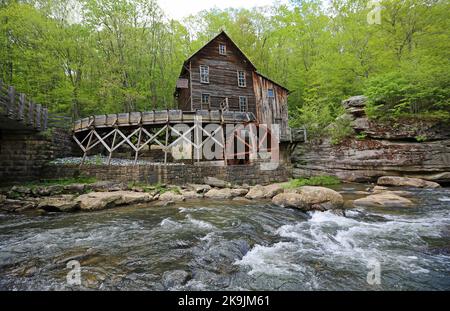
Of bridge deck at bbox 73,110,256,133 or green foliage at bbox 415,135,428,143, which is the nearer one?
green foliage at bbox 415,135,428,143

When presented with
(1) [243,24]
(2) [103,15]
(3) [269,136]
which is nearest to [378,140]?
(3) [269,136]

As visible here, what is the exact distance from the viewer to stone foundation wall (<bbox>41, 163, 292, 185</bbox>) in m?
11.8

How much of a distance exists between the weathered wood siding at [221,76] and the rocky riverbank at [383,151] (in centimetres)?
741

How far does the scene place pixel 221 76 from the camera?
18.1m

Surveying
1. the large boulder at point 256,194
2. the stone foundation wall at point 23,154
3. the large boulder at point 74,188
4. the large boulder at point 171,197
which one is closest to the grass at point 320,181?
the large boulder at point 256,194

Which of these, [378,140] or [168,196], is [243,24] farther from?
[168,196]

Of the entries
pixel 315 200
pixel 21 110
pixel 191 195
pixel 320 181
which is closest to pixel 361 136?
pixel 320 181

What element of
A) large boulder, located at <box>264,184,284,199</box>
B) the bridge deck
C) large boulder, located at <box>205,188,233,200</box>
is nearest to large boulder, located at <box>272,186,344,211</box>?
large boulder, located at <box>264,184,284,199</box>

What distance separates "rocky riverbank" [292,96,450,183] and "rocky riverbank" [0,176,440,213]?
104 cm

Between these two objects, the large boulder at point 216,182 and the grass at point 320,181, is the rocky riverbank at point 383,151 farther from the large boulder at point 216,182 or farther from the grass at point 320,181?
the large boulder at point 216,182

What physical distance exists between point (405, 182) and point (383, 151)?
7.67 feet

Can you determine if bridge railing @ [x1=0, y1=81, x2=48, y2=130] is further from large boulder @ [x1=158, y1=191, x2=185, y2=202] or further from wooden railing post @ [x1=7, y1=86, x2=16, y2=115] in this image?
large boulder @ [x1=158, y1=191, x2=185, y2=202]

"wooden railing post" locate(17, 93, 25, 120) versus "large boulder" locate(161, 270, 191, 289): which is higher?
"wooden railing post" locate(17, 93, 25, 120)
